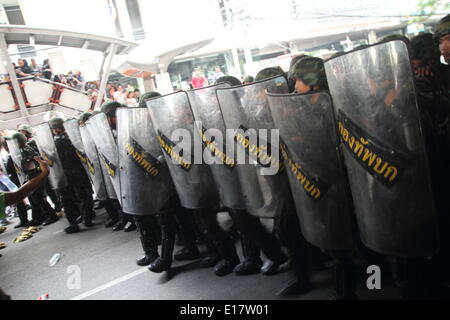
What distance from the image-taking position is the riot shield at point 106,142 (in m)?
3.38

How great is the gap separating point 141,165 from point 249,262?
1248 mm

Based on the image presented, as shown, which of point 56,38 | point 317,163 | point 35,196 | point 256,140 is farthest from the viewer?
point 56,38

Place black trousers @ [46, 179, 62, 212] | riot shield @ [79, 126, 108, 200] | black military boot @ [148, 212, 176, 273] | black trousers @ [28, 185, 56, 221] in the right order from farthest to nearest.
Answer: black trousers @ [46, 179, 62, 212] < black trousers @ [28, 185, 56, 221] < riot shield @ [79, 126, 108, 200] < black military boot @ [148, 212, 176, 273]

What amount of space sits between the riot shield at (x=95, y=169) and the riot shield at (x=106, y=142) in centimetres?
79

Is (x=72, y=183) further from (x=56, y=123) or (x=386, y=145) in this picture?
(x=386, y=145)

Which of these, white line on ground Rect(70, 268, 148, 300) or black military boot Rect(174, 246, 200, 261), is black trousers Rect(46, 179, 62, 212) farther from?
black military boot Rect(174, 246, 200, 261)

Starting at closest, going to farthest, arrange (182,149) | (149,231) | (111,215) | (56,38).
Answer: (182,149) < (149,231) < (111,215) < (56,38)

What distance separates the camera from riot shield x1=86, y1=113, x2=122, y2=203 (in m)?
3.38

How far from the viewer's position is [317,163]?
182cm

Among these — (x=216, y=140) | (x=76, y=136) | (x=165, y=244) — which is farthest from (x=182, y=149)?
(x=76, y=136)

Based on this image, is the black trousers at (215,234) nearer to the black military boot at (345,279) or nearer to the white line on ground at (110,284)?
the white line on ground at (110,284)

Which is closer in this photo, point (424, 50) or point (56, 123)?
point (424, 50)

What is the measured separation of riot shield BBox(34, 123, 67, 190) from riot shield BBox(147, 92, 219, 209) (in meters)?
3.17

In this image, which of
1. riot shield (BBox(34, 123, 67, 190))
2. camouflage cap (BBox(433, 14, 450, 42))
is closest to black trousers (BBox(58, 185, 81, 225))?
riot shield (BBox(34, 123, 67, 190))
